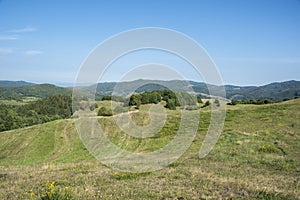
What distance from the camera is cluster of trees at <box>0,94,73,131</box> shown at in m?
106

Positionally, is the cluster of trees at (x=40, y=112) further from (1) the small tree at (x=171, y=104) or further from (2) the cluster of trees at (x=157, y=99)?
(1) the small tree at (x=171, y=104)

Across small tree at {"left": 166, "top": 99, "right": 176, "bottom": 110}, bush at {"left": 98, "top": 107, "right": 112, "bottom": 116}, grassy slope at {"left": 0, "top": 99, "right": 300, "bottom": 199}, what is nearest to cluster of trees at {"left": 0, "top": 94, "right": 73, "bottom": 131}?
bush at {"left": 98, "top": 107, "right": 112, "bottom": 116}

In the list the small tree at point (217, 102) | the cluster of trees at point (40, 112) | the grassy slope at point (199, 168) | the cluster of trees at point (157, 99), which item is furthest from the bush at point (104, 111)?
the cluster of trees at point (40, 112)

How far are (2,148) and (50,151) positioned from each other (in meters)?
12.2

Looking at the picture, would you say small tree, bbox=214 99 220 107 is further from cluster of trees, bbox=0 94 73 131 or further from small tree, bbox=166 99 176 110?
cluster of trees, bbox=0 94 73 131

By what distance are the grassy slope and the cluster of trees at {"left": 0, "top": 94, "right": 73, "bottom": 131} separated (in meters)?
72.8

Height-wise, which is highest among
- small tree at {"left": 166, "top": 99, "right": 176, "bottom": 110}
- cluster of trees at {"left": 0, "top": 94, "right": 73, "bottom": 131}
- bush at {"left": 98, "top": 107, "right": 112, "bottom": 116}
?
small tree at {"left": 166, "top": 99, "right": 176, "bottom": 110}

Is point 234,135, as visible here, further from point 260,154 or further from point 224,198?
point 224,198

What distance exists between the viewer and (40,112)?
122 metres

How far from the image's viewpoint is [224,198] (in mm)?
7617

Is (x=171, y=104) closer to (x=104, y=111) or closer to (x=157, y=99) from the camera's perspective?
(x=157, y=99)

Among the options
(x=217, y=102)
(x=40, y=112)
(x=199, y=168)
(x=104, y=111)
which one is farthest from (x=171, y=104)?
(x=40, y=112)

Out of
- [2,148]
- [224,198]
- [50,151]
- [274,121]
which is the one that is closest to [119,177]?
[224,198]

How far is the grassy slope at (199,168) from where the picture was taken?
8414 mm
